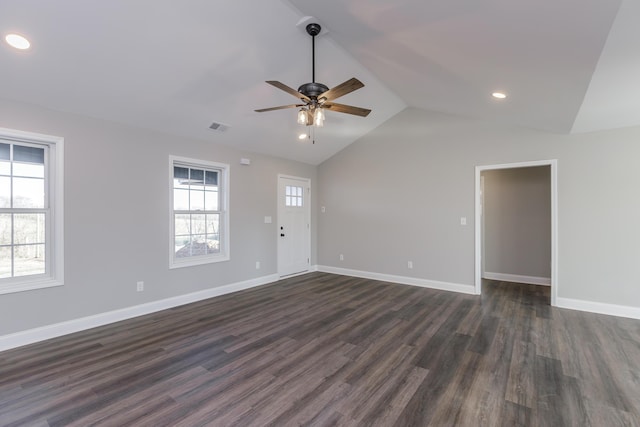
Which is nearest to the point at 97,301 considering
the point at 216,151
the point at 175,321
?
the point at 175,321

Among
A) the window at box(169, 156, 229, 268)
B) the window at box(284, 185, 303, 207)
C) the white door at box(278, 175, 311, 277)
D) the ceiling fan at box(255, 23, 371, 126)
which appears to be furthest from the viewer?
the window at box(284, 185, 303, 207)

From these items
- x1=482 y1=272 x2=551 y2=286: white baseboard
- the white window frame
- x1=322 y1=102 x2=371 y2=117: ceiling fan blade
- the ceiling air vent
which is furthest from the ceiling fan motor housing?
x1=482 y1=272 x2=551 y2=286: white baseboard

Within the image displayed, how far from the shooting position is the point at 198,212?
184 inches

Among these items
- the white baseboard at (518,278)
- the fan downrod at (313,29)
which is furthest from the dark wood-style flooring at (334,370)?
the fan downrod at (313,29)

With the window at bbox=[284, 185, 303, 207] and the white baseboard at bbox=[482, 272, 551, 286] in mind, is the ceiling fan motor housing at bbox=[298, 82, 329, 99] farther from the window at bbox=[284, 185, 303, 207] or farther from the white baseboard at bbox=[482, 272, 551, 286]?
the white baseboard at bbox=[482, 272, 551, 286]

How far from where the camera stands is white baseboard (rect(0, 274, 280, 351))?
300cm

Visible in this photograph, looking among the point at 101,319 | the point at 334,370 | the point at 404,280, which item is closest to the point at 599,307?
the point at 404,280

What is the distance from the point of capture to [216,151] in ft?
15.7

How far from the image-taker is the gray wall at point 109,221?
3.14 meters

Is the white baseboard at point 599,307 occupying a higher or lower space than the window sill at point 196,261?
lower

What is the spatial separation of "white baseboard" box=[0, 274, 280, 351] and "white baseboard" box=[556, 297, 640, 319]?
4995mm

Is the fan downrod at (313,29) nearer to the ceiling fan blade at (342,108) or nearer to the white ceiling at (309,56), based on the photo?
the white ceiling at (309,56)

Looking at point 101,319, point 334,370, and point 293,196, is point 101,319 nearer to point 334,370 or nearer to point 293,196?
point 334,370

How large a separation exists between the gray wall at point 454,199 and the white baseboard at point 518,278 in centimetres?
139
